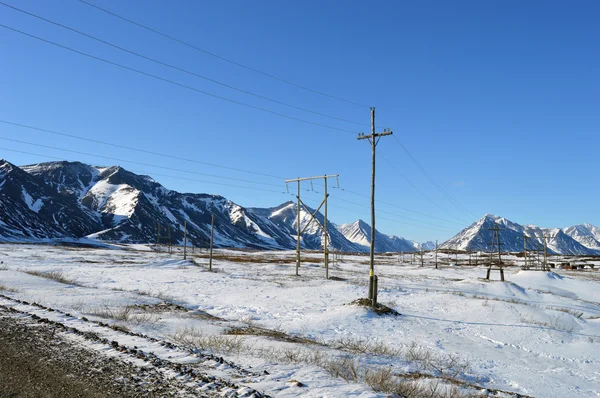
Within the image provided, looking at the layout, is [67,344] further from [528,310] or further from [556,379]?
[528,310]

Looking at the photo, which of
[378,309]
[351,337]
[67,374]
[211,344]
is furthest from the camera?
[378,309]

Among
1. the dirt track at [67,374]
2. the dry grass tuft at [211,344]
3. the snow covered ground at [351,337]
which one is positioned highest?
the dirt track at [67,374]

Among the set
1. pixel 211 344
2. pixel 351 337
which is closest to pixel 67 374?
pixel 211 344

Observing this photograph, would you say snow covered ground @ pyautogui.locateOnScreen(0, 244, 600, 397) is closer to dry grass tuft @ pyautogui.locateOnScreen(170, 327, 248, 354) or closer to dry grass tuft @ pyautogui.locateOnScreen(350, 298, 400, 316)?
dry grass tuft @ pyautogui.locateOnScreen(170, 327, 248, 354)

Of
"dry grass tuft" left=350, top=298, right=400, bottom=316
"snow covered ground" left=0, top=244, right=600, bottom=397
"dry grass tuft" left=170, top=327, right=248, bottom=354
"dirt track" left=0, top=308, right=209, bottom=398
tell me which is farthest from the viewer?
"dry grass tuft" left=350, top=298, right=400, bottom=316

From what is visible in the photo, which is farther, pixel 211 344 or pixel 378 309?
pixel 378 309

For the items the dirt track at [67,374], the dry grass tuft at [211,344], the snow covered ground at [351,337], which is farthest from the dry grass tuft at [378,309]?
the dirt track at [67,374]

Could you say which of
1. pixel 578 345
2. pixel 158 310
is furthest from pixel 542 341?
pixel 158 310

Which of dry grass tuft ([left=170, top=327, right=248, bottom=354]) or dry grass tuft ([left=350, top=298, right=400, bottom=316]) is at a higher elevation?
dry grass tuft ([left=170, top=327, right=248, bottom=354])

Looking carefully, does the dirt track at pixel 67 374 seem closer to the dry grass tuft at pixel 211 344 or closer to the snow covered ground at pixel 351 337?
the snow covered ground at pixel 351 337

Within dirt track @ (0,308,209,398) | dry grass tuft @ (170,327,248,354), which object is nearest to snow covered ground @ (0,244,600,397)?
dry grass tuft @ (170,327,248,354)

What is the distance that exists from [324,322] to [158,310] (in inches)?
296

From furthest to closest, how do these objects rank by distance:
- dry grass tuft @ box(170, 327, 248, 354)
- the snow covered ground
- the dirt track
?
dry grass tuft @ box(170, 327, 248, 354) < the snow covered ground < the dirt track

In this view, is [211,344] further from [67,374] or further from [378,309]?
[378,309]
